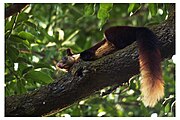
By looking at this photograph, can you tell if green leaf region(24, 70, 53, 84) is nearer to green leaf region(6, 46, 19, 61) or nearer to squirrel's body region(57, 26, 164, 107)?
green leaf region(6, 46, 19, 61)

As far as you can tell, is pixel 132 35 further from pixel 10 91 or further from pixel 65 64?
pixel 10 91

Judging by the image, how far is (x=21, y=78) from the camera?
425 cm

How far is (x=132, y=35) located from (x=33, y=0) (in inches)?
62.4

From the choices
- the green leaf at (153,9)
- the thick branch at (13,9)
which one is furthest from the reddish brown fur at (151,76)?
the thick branch at (13,9)

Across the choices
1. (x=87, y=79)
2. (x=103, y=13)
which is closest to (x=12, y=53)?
(x=103, y=13)

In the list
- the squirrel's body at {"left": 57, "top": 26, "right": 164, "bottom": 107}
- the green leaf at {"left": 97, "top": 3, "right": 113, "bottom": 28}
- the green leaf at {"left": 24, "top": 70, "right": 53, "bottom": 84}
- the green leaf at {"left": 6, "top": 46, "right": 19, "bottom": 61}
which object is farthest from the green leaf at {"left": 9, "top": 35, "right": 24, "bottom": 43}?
the squirrel's body at {"left": 57, "top": 26, "right": 164, "bottom": 107}

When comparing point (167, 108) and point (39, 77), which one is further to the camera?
point (39, 77)

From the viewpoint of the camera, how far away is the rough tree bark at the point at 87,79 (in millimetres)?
3336

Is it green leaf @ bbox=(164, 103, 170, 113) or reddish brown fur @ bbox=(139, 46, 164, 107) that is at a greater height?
reddish brown fur @ bbox=(139, 46, 164, 107)

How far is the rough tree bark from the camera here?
3.34m

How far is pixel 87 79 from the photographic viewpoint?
133 inches

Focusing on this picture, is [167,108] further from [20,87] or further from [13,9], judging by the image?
[13,9]

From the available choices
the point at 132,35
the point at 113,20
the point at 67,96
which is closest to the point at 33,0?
the point at 132,35

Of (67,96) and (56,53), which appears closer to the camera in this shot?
(67,96)
